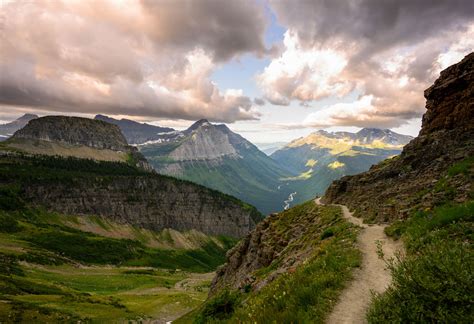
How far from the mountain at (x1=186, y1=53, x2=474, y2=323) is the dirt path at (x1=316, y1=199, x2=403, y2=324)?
0.20ft

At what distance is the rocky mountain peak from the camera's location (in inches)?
1927

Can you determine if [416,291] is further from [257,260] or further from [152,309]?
[152,309]

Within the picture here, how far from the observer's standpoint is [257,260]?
4906 centimetres

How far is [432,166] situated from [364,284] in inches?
1401

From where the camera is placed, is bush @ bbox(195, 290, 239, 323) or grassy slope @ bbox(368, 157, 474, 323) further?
bush @ bbox(195, 290, 239, 323)

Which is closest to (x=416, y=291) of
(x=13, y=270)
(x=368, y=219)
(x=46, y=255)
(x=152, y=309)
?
(x=368, y=219)

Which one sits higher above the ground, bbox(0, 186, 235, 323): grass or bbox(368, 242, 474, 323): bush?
bbox(368, 242, 474, 323): bush

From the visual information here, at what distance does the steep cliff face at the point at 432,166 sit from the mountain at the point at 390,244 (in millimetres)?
208

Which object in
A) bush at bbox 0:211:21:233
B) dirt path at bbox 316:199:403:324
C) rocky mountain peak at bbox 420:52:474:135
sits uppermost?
rocky mountain peak at bbox 420:52:474:135

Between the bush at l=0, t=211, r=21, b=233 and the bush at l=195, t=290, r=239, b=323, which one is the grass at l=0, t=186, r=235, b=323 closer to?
the bush at l=0, t=211, r=21, b=233

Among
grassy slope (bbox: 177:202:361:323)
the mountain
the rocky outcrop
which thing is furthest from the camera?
the rocky outcrop

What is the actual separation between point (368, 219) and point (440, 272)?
30524mm

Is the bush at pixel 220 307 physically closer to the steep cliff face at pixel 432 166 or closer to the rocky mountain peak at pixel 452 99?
the steep cliff face at pixel 432 166

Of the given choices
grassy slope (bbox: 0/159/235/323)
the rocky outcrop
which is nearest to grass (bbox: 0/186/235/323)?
grassy slope (bbox: 0/159/235/323)
